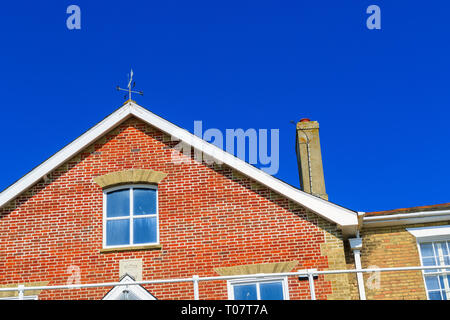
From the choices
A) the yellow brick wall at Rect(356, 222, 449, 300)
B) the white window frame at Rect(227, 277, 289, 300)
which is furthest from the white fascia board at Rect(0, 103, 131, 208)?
the yellow brick wall at Rect(356, 222, 449, 300)

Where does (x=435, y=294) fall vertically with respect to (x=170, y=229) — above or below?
below

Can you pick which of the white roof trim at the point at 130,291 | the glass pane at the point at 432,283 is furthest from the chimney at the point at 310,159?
the white roof trim at the point at 130,291

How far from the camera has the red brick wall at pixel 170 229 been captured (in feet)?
41.2

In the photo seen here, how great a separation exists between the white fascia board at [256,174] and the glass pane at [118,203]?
1879mm

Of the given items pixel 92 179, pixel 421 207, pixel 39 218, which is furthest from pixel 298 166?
pixel 39 218

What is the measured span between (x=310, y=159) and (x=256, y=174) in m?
4.13

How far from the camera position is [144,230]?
13.1 meters

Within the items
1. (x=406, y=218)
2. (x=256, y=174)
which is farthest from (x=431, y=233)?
(x=256, y=174)

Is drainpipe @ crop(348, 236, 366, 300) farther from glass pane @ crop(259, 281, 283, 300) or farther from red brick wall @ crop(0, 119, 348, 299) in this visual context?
glass pane @ crop(259, 281, 283, 300)

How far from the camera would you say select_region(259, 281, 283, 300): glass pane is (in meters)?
12.1

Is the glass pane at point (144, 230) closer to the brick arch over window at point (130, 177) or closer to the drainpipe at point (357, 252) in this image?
the brick arch over window at point (130, 177)

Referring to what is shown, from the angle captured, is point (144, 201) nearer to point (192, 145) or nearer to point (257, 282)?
point (192, 145)

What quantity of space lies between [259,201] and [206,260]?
185 cm
